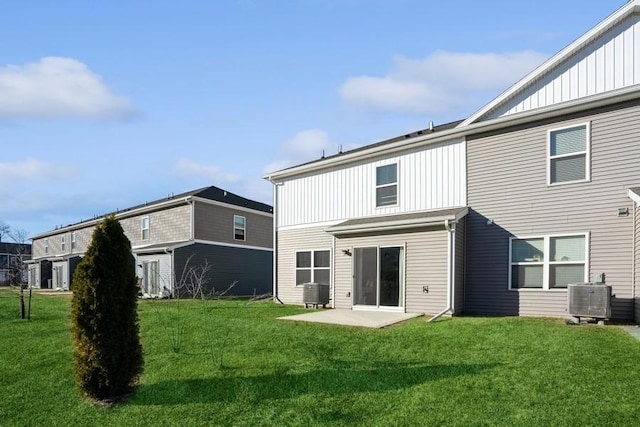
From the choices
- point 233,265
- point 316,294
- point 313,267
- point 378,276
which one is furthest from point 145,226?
point 378,276

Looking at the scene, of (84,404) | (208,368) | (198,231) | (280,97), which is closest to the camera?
(84,404)

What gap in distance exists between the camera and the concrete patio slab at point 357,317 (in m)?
9.93

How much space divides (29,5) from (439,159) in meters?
10.3

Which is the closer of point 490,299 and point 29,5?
point 29,5

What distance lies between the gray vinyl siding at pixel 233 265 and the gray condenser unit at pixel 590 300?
16.0 meters

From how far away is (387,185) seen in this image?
13.8 meters

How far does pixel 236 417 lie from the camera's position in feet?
16.5

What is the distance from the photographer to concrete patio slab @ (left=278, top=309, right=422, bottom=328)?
32.6ft

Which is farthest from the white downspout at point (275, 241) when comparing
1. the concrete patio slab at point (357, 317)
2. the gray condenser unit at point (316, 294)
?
the concrete patio slab at point (357, 317)

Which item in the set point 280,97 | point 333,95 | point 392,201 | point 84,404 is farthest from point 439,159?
→ point 84,404

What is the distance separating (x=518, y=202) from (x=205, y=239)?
55.8 feet

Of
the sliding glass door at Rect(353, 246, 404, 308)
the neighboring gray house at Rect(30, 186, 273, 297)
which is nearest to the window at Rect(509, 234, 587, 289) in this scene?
the sliding glass door at Rect(353, 246, 404, 308)

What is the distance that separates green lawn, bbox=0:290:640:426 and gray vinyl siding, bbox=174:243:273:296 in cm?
1341

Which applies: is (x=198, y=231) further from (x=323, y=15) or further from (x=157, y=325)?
(x=323, y=15)
